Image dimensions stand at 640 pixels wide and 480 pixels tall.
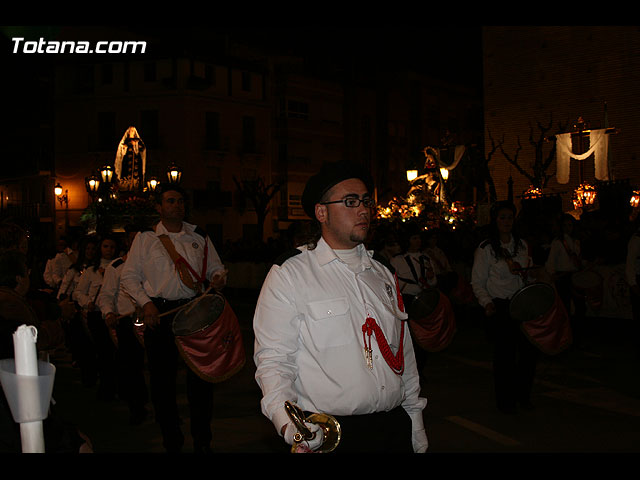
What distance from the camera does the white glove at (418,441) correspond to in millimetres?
3477

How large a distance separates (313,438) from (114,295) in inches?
230

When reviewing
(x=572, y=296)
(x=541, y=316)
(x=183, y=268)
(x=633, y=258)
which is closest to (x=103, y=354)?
(x=183, y=268)

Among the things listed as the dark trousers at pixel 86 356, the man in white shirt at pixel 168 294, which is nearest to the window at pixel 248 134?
the dark trousers at pixel 86 356

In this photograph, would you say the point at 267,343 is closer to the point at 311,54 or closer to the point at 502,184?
the point at 502,184

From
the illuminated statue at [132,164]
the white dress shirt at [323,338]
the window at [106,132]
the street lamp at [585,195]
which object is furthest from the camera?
the window at [106,132]

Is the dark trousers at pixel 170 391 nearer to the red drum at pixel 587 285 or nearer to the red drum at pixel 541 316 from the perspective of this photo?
the red drum at pixel 541 316

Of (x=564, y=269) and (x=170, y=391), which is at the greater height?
(x=564, y=269)

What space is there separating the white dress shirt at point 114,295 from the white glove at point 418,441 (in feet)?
16.8

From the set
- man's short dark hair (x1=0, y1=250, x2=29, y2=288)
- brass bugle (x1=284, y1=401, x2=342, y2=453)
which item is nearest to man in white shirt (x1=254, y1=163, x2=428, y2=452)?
brass bugle (x1=284, y1=401, x2=342, y2=453)

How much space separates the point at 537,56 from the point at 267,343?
27.6 metres

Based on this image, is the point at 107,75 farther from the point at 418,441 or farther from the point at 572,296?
the point at 418,441

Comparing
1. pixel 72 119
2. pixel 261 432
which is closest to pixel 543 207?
pixel 261 432

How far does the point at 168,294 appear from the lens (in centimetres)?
635

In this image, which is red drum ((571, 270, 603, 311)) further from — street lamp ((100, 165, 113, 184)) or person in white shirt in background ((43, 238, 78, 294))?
street lamp ((100, 165, 113, 184))
